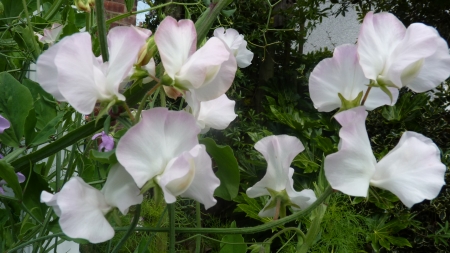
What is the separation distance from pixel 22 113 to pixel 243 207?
1661 mm

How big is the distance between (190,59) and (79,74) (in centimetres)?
7

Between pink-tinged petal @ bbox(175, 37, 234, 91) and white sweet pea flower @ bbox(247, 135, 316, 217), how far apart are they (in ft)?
0.35

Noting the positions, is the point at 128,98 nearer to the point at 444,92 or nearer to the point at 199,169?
the point at 199,169

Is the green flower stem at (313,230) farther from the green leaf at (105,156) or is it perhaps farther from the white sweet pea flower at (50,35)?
the white sweet pea flower at (50,35)

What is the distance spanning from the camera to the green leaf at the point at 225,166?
1.07 feet

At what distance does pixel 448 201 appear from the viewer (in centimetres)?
194

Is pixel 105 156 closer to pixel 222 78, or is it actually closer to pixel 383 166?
pixel 222 78

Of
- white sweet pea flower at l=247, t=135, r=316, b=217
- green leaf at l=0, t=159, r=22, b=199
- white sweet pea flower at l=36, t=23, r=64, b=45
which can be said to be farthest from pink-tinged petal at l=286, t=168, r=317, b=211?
white sweet pea flower at l=36, t=23, r=64, b=45

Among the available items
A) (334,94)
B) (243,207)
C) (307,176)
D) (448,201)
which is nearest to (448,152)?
(448,201)

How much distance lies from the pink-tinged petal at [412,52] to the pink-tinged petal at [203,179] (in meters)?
0.15

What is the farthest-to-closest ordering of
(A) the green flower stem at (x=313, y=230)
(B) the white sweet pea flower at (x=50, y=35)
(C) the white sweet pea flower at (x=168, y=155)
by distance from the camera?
(B) the white sweet pea flower at (x=50, y=35) → (A) the green flower stem at (x=313, y=230) → (C) the white sweet pea flower at (x=168, y=155)

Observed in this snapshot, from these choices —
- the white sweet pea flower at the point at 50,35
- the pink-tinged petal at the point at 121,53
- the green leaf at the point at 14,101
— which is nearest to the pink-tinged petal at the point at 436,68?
the pink-tinged petal at the point at 121,53

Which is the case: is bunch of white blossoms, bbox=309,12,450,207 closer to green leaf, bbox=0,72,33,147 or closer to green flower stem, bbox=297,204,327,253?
green flower stem, bbox=297,204,327,253

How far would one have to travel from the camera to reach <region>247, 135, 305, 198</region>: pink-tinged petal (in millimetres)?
376
